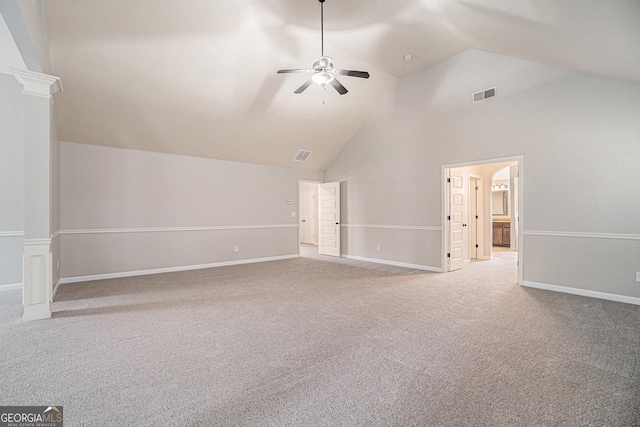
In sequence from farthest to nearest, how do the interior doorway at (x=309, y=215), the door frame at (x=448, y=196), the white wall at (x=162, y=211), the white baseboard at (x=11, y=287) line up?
the interior doorway at (x=309, y=215) → the white wall at (x=162, y=211) → the door frame at (x=448, y=196) → the white baseboard at (x=11, y=287)

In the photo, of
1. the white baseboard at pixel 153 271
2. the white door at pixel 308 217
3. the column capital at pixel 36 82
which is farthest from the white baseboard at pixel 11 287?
the white door at pixel 308 217

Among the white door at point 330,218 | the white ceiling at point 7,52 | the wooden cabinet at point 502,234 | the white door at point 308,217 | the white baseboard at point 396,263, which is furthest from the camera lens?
the white door at point 308,217

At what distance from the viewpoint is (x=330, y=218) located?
25.9ft

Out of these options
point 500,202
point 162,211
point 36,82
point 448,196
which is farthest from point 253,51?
point 500,202

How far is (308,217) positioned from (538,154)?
770cm

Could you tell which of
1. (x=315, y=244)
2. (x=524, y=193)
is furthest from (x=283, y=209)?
(x=524, y=193)

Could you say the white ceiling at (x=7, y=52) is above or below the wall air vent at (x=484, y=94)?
above

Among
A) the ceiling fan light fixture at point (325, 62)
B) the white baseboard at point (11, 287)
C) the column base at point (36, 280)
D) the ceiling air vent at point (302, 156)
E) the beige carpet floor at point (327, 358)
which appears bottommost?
the beige carpet floor at point (327, 358)

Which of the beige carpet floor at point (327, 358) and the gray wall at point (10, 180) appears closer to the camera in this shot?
the beige carpet floor at point (327, 358)

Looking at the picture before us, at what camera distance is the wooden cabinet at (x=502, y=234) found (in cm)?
936

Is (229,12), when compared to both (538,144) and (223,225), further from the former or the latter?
(538,144)

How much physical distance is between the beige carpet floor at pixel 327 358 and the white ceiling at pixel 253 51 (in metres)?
2.78

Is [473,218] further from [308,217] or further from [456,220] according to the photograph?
[308,217]

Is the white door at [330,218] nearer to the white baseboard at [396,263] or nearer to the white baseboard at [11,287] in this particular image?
the white baseboard at [396,263]
